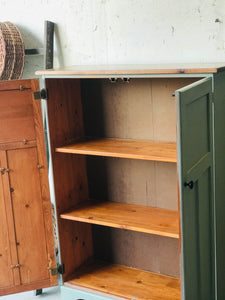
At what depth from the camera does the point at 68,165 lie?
3170 millimetres

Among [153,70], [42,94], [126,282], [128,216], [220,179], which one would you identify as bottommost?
[126,282]

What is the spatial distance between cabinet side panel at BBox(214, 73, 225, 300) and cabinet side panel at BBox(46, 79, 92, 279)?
3.37 ft

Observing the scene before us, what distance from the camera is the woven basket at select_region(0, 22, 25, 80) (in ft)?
10.9

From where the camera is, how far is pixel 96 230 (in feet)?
11.4

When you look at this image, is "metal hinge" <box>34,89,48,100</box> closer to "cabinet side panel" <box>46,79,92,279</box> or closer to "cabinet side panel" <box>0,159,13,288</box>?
"cabinet side panel" <box>46,79,92,279</box>

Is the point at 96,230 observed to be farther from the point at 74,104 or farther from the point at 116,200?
the point at 74,104

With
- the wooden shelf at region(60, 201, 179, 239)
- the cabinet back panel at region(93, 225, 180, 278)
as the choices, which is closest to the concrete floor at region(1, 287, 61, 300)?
the cabinet back panel at region(93, 225, 180, 278)

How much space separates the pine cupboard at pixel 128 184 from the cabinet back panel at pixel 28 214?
3 centimetres

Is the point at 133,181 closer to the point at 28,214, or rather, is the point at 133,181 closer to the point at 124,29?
the point at 28,214

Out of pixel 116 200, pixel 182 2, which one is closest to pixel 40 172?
pixel 116 200

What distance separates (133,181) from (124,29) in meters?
1.01

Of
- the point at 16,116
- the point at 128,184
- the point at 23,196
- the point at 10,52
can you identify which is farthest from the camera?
the point at 10,52

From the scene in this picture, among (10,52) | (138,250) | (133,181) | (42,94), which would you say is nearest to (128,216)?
(133,181)

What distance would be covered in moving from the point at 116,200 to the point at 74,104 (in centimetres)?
73
